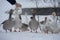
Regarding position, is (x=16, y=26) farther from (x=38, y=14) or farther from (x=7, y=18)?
(x=38, y=14)

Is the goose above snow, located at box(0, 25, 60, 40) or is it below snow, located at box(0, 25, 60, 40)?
above

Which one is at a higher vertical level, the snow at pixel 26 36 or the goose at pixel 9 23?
the goose at pixel 9 23

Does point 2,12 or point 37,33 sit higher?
point 2,12

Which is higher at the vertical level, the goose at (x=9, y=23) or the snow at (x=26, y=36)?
the goose at (x=9, y=23)

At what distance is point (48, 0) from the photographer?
1.26 metres

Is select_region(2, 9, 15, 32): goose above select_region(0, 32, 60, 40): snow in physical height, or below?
above

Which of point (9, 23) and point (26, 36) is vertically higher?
point (9, 23)

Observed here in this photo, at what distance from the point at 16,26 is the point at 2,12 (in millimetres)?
225

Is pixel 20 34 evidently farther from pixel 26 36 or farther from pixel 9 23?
pixel 9 23

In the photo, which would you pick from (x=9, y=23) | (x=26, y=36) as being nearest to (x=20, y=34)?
(x=26, y=36)

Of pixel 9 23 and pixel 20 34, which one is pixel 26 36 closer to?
pixel 20 34

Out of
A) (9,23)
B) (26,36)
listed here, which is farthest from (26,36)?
(9,23)

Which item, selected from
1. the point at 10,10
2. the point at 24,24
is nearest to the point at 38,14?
the point at 24,24

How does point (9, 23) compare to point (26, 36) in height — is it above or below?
above
